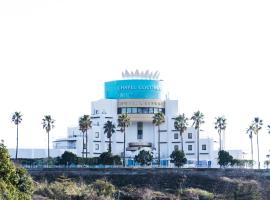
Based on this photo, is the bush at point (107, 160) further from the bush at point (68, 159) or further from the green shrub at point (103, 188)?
the green shrub at point (103, 188)

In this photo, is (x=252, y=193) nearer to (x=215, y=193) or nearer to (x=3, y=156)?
(x=215, y=193)

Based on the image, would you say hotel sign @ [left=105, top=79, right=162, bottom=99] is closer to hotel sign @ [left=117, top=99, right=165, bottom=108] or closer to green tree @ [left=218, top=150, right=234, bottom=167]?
hotel sign @ [left=117, top=99, right=165, bottom=108]

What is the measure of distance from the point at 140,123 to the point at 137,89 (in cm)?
777

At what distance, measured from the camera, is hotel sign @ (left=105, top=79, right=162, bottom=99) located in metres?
163

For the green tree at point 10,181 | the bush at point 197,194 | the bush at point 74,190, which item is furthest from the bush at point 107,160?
the green tree at point 10,181

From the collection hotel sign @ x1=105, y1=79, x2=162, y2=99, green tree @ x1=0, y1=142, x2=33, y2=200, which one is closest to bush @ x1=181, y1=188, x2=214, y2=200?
green tree @ x1=0, y1=142, x2=33, y2=200

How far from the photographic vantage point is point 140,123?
165 meters

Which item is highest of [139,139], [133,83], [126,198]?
[133,83]

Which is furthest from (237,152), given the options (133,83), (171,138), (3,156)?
(3,156)

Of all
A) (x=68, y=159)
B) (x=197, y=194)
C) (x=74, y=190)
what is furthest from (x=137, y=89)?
(x=74, y=190)

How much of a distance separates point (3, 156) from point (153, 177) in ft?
187

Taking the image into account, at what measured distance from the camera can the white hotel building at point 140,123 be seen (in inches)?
6368

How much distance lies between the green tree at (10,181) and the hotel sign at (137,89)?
79.7 metres

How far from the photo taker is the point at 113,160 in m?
140
